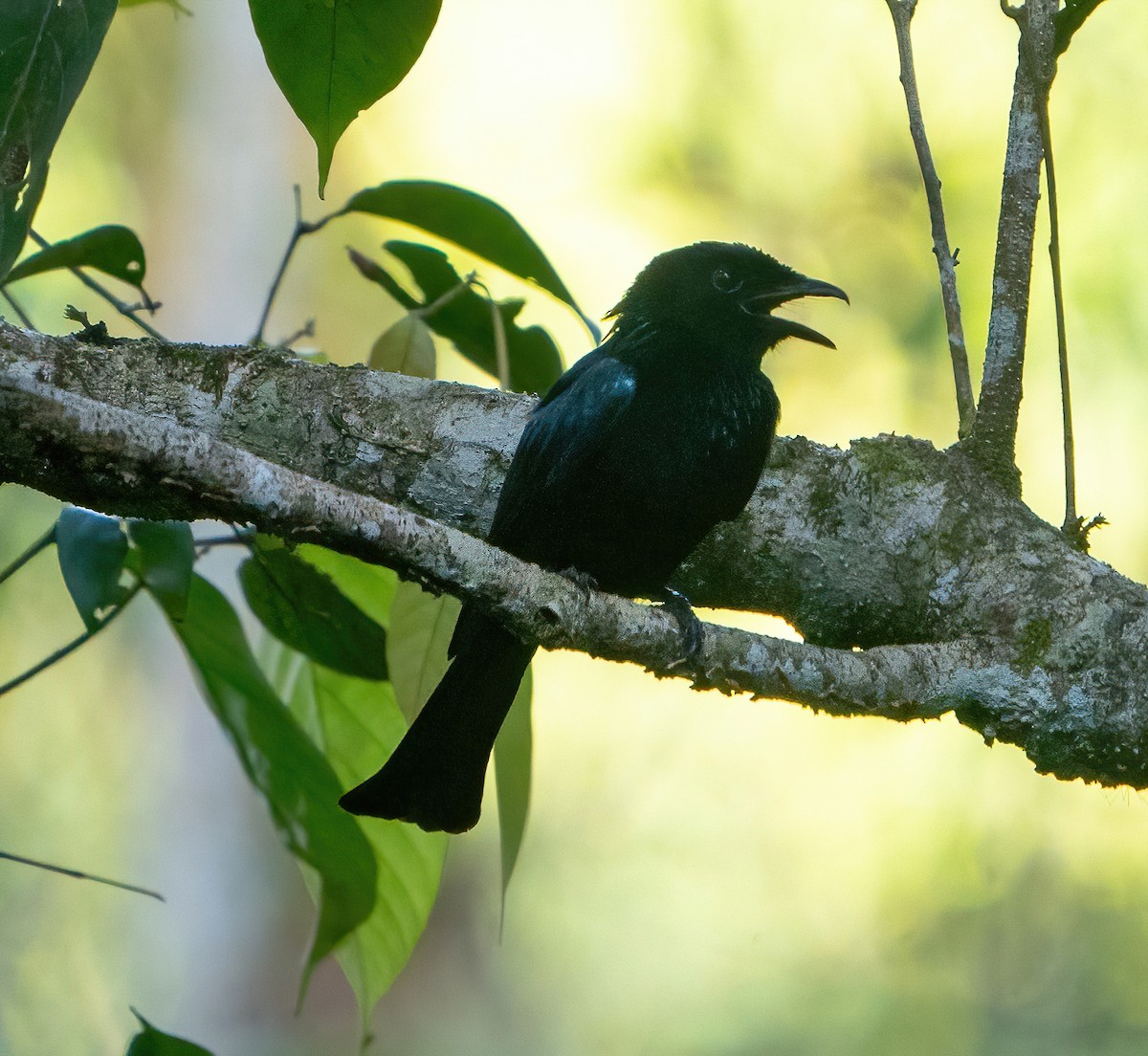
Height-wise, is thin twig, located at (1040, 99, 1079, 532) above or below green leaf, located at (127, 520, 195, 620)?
above

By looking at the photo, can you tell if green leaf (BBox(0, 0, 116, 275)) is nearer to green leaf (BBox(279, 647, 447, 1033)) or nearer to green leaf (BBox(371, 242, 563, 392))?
green leaf (BBox(371, 242, 563, 392))

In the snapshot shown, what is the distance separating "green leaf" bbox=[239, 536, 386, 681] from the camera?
266 centimetres

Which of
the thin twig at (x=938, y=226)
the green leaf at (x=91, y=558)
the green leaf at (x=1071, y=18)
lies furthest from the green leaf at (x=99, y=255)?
the green leaf at (x=1071, y=18)

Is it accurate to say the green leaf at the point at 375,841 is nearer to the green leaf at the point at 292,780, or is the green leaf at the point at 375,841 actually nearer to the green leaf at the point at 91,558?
the green leaf at the point at 292,780

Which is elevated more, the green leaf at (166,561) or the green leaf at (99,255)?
the green leaf at (99,255)

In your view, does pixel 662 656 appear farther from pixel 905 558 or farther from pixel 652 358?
pixel 652 358

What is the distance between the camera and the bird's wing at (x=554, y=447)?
2.68 m

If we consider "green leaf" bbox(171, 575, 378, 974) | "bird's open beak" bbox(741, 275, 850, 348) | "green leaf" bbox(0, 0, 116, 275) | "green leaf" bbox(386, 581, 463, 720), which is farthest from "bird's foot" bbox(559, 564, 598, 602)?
"green leaf" bbox(0, 0, 116, 275)

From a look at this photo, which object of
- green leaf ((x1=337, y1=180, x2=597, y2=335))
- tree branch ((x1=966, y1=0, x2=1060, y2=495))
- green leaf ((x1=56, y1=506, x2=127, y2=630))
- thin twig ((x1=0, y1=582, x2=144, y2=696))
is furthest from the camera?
green leaf ((x1=337, y1=180, x2=597, y2=335))

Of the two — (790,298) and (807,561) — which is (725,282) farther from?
(807,561)

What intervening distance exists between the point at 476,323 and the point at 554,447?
77cm

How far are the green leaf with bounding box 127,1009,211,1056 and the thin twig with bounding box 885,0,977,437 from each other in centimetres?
204

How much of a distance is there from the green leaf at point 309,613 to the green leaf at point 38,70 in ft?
3.03

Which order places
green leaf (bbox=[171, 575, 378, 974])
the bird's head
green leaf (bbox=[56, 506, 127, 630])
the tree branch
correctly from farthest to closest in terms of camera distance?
the bird's head
the tree branch
green leaf (bbox=[171, 575, 378, 974])
green leaf (bbox=[56, 506, 127, 630])
